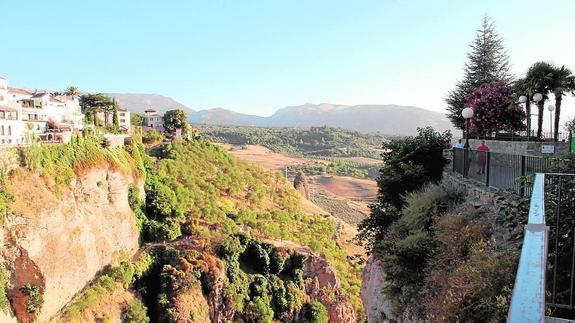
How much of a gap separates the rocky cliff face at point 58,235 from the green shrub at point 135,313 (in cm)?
290

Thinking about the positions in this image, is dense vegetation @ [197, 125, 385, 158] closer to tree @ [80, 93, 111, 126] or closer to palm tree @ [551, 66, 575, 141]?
tree @ [80, 93, 111, 126]

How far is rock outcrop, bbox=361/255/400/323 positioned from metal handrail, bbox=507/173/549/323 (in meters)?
6.80

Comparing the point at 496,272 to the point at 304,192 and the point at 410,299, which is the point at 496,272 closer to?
the point at 410,299

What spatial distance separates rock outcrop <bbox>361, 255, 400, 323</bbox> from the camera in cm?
973

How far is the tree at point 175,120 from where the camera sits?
52.0m

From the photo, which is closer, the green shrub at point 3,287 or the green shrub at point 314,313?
the green shrub at point 3,287

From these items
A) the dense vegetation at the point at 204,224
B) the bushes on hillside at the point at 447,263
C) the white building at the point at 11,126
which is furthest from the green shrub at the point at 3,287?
the bushes on hillside at the point at 447,263

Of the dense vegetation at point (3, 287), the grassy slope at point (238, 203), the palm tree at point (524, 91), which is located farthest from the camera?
the grassy slope at point (238, 203)

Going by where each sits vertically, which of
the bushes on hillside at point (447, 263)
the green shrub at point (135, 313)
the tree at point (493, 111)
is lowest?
the green shrub at point (135, 313)

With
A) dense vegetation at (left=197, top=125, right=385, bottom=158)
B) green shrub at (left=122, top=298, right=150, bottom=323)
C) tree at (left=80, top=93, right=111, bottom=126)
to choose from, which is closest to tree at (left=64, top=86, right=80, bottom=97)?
tree at (left=80, top=93, right=111, bottom=126)

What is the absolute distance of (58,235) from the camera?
70.5ft

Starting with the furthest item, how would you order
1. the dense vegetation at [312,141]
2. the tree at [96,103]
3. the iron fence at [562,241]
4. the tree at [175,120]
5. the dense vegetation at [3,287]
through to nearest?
1. the dense vegetation at [312,141]
2. the tree at [175,120]
3. the tree at [96,103]
4. the dense vegetation at [3,287]
5. the iron fence at [562,241]

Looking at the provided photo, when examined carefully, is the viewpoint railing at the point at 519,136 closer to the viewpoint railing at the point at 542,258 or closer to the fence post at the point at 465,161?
the fence post at the point at 465,161

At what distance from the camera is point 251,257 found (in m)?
34.9
